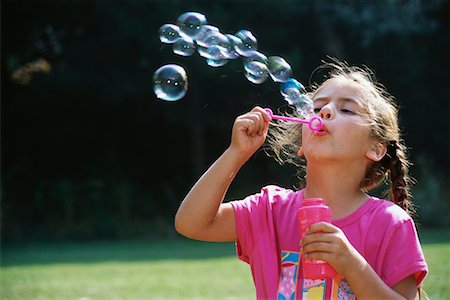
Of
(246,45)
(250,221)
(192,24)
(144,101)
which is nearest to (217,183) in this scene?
(250,221)

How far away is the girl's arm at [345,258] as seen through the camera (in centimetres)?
206

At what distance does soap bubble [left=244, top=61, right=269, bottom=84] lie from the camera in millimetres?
2908

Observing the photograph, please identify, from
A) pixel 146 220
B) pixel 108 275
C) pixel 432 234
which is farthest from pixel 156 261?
pixel 146 220

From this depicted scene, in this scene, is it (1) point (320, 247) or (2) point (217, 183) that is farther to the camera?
(2) point (217, 183)

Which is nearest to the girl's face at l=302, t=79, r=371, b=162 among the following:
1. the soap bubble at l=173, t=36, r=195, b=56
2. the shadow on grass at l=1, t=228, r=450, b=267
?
the soap bubble at l=173, t=36, r=195, b=56

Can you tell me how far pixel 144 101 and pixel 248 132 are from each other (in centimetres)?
1239

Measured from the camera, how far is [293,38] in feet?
48.3

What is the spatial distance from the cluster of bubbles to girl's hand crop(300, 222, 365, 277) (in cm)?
80

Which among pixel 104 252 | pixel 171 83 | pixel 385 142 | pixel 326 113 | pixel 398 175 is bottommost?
pixel 104 252

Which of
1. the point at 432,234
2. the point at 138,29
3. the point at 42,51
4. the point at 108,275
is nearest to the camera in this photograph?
the point at 108,275

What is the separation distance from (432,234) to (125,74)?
626cm

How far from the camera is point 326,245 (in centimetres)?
206

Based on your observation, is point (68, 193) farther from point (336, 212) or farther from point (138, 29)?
point (336, 212)

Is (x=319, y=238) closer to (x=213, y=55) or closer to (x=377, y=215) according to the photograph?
(x=377, y=215)
